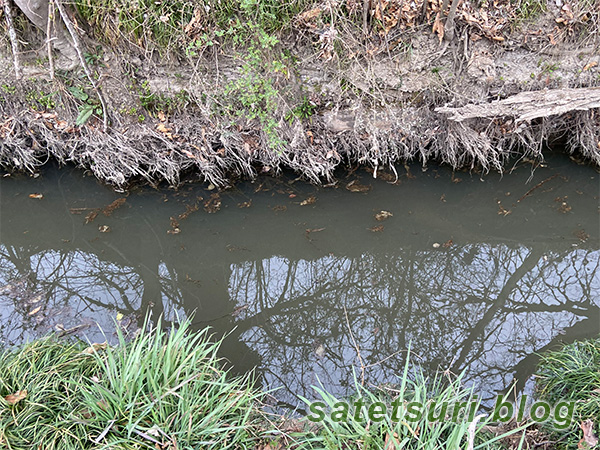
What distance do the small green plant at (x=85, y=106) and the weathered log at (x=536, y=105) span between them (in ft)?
11.4

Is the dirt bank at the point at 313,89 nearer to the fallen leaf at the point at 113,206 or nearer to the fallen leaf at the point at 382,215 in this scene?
the fallen leaf at the point at 113,206

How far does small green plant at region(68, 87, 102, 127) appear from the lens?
4.18 metres

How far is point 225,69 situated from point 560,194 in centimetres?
386

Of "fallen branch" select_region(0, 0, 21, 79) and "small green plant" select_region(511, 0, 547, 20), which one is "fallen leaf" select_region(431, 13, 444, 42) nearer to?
"small green plant" select_region(511, 0, 547, 20)

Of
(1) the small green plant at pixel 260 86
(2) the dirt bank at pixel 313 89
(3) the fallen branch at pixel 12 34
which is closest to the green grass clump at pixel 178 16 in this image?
(2) the dirt bank at pixel 313 89

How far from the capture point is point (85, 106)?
13.9 ft

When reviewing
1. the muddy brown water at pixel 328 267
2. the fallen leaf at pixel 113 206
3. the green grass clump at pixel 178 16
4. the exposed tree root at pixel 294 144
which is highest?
the green grass clump at pixel 178 16

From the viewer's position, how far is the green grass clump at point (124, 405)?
2111 mm

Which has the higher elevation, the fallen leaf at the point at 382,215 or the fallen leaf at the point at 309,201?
the fallen leaf at the point at 309,201

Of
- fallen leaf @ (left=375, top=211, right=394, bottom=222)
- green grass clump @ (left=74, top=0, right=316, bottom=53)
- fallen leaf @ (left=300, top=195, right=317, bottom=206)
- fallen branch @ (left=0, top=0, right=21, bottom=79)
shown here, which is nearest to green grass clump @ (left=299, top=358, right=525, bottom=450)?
fallen leaf @ (left=375, top=211, right=394, bottom=222)

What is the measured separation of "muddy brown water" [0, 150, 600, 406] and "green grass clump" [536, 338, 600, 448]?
26cm

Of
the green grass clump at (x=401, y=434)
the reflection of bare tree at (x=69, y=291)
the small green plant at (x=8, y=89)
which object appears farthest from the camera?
the small green plant at (x=8, y=89)

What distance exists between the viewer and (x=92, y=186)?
4.91 metres

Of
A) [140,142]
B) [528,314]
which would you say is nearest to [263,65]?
[140,142]
